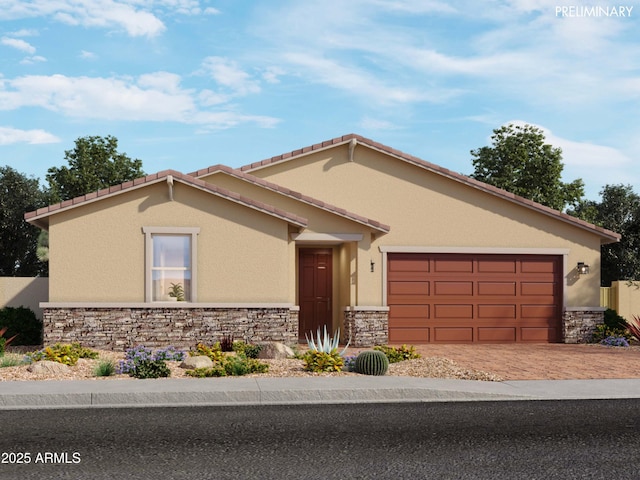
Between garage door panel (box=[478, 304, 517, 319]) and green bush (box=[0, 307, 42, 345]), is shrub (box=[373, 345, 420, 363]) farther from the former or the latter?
green bush (box=[0, 307, 42, 345])

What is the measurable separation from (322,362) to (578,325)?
11346 millimetres

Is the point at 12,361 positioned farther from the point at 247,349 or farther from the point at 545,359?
the point at 545,359

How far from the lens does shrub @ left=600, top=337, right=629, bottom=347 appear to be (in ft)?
71.6

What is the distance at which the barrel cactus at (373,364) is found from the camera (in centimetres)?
1416

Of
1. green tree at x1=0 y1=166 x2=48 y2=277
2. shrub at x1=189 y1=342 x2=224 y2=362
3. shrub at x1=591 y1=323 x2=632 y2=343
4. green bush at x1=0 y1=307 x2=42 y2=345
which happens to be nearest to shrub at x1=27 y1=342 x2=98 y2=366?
shrub at x1=189 y1=342 x2=224 y2=362

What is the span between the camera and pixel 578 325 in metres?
23.0

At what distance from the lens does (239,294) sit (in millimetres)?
19281

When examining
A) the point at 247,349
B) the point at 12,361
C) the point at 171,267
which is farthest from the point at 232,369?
A: the point at 171,267

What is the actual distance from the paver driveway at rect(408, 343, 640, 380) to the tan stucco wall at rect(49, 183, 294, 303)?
4.54m

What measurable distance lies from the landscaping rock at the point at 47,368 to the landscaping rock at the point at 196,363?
2.15 meters

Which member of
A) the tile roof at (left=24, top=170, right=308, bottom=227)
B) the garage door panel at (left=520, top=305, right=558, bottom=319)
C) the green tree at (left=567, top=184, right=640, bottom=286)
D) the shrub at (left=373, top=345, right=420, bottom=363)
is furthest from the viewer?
the green tree at (left=567, top=184, right=640, bottom=286)

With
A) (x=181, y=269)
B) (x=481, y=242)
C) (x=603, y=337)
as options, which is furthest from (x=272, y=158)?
(x=603, y=337)

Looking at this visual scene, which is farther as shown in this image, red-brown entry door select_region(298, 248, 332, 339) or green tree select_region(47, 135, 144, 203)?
green tree select_region(47, 135, 144, 203)

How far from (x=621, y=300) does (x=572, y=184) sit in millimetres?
17441
